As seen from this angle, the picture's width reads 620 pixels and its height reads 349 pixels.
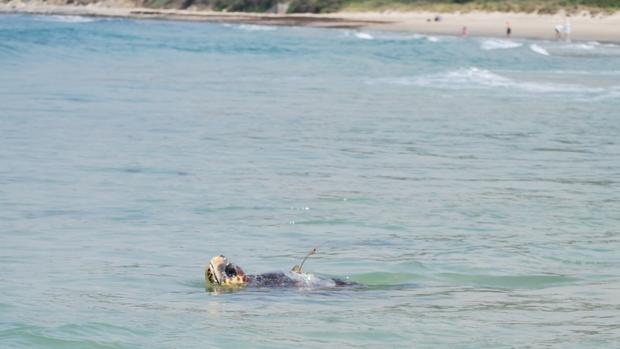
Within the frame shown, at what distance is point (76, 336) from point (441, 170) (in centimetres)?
868

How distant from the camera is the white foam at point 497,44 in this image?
2109 inches

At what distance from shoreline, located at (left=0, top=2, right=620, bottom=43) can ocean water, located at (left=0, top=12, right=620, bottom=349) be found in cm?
3735

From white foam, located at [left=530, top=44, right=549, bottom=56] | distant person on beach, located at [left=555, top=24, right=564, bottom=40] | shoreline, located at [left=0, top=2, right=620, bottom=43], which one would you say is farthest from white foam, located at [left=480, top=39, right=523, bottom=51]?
shoreline, located at [left=0, top=2, right=620, bottom=43]

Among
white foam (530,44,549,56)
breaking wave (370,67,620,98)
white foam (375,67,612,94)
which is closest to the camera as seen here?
breaking wave (370,67,620,98)

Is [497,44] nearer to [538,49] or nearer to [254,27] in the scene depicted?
[538,49]

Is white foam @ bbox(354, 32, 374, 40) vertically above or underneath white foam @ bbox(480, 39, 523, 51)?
underneath

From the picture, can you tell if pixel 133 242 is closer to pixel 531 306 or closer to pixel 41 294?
pixel 41 294

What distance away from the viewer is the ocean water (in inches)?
322

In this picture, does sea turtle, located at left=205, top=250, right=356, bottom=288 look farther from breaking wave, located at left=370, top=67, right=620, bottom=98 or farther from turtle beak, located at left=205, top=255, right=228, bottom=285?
breaking wave, located at left=370, top=67, right=620, bottom=98

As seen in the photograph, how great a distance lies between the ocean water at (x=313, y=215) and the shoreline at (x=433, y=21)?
123 ft

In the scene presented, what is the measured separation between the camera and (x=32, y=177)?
48.5 ft

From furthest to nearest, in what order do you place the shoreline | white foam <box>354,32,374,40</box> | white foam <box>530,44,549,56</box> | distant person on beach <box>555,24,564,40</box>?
1. the shoreline
2. white foam <box>354,32,374,40</box>
3. distant person on beach <box>555,24,564,40</box>
4. white foam <box>530,44,549,56</box>

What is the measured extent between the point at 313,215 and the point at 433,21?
2661 inches

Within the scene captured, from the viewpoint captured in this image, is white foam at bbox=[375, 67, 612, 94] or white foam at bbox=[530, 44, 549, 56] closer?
white foam at bbox=[375, 67, 612, 94]
